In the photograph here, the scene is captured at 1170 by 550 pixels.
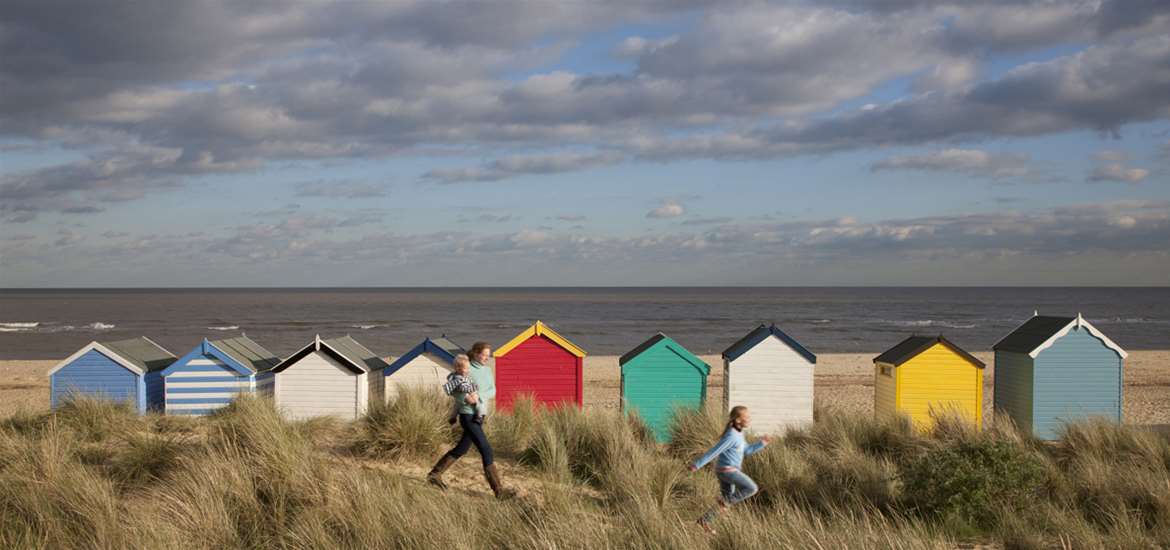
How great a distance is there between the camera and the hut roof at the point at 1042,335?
12.3 metres

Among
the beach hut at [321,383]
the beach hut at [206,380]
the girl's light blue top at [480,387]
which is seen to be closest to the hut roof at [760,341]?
the girl's light blue top at [480,387]

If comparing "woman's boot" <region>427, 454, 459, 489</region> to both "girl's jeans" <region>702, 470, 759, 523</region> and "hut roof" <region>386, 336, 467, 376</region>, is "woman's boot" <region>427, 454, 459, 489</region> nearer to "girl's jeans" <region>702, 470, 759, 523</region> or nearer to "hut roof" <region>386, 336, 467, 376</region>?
"girl's jeans" <region>702, 470, 759, 523</region>

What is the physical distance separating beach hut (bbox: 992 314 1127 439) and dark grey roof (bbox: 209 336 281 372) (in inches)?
410

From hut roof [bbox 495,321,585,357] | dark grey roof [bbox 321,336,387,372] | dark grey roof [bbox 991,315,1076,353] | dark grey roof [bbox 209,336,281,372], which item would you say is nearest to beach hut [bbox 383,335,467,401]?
dark grey roof [bbox 321,336,387,372]

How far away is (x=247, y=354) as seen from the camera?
12719 millimetres

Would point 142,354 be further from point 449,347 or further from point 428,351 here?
point 449,347

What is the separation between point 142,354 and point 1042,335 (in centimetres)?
1280

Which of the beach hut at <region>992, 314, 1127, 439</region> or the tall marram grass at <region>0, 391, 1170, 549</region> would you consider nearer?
the tall marram grass at <region>0, 391, 1170, 549</region>

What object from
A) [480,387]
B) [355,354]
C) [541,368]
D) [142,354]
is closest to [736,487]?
[480,387]

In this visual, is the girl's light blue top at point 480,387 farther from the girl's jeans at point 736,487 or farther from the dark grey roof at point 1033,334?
the dark grey roof at point 1033,334

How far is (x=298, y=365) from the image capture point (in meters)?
12.3

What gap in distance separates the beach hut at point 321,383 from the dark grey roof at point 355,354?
3 centimetres

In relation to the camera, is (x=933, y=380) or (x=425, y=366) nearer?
(x=933, y=380)

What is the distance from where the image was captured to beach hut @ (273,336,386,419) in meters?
12.2
